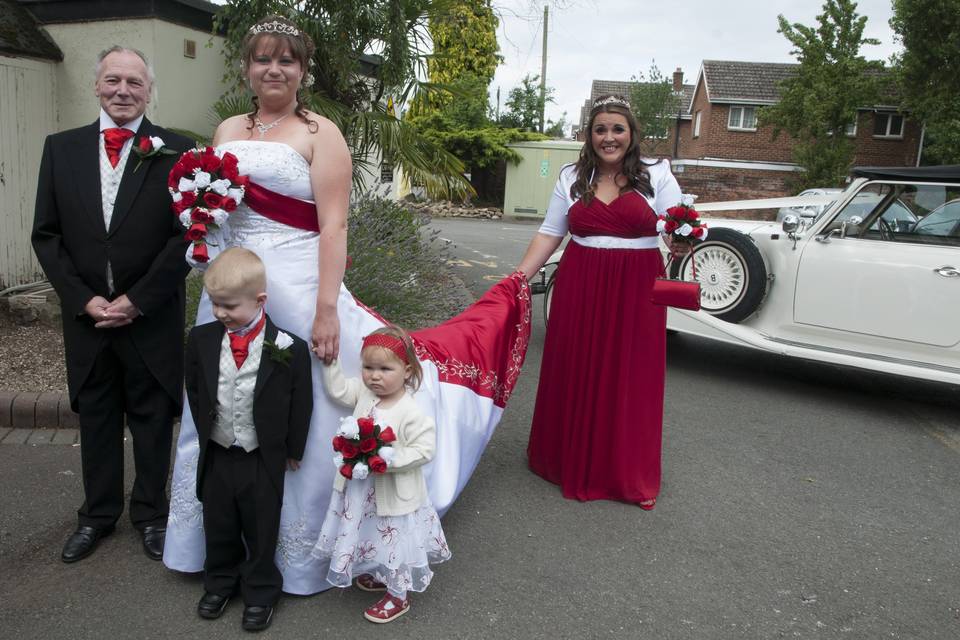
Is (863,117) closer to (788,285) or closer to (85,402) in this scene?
(788,285)

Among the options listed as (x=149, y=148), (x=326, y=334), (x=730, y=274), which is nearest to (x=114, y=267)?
(x=149, y=148)

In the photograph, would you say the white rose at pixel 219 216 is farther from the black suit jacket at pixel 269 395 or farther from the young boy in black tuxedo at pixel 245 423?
the black suit jacket at pixel 269 395

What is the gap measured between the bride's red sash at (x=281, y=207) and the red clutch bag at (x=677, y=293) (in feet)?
6.01

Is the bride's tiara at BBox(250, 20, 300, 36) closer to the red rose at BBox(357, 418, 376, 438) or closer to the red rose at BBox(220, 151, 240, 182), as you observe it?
the red rose at BBox(220, 151, 240, 182)

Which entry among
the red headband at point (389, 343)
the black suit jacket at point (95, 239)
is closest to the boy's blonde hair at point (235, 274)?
the red headband at point (389, 343)

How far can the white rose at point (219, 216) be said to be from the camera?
2.76 metres

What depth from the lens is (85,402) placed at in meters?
3.27

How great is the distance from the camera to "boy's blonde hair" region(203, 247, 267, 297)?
8.74ft

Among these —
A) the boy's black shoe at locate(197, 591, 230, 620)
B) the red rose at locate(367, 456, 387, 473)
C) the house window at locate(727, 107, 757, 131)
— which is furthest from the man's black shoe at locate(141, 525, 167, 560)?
the house window at locate(727, 107, 757, 131)

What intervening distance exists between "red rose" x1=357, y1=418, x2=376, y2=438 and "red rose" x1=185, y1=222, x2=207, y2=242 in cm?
90

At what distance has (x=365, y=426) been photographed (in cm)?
270

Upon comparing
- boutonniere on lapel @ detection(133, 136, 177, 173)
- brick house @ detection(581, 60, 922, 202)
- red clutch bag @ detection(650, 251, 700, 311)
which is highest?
brick house @ detection(581, 60, 922, 202)

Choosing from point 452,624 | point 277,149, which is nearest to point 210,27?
point 277,149

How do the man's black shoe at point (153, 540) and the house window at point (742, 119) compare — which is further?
the house window at point (742, 119)
